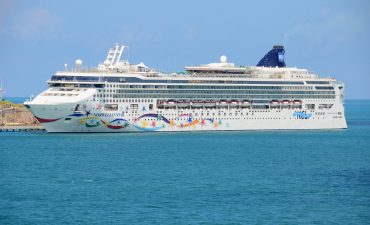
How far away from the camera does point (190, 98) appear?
314ft

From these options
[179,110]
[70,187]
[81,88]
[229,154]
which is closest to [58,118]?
[81,88]

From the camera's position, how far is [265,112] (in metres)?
100

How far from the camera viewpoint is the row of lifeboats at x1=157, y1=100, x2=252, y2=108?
9400cm

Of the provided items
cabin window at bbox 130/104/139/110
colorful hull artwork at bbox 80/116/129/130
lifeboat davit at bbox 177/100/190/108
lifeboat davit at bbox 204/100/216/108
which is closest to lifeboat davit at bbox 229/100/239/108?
lifeboat davit at bbox 204/100/216/108

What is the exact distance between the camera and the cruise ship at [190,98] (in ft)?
289

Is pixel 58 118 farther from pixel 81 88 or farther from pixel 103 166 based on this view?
pixel 103 166

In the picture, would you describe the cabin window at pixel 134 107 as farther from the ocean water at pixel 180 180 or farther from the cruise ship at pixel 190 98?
the ocean water at pixel 180 180

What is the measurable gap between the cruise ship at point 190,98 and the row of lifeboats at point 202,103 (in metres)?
0.10

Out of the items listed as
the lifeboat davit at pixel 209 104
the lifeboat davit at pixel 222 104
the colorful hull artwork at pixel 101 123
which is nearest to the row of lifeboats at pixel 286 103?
the lifeboat davit at pixel 222 104

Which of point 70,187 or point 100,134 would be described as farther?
point 100,134

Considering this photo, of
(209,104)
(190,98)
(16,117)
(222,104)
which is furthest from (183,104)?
(16,117)

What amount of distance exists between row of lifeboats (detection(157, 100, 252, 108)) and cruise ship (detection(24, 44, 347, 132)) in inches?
3.8

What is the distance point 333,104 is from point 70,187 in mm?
54224

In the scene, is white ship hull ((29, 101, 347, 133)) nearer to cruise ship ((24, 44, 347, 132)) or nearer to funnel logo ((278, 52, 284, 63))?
cruise ship ((24, 44, 347, 132))
